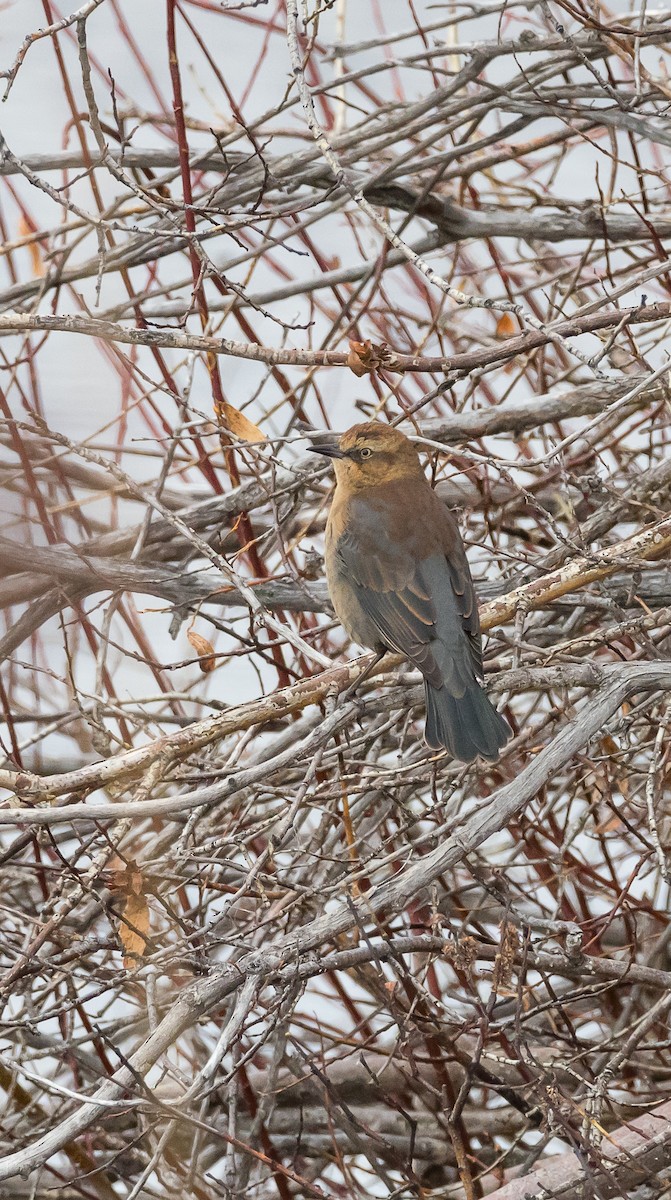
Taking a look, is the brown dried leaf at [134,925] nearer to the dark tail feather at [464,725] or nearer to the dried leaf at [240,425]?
the dark tail feather at [464,725]

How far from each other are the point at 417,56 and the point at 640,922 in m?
3.37

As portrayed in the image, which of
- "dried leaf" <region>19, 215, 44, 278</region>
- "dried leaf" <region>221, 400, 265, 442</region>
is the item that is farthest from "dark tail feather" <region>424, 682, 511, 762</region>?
"dried leaf" <region>19, 215, 44, 278</region>

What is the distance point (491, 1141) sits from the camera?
4406 millimetres

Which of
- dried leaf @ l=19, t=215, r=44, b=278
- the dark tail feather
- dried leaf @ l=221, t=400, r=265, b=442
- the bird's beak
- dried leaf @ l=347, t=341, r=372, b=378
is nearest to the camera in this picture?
dried leaf @ l=347, t=341, r=372, b=378

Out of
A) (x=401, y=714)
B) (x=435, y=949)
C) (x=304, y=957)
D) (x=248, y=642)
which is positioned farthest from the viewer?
(x=401, y=714)

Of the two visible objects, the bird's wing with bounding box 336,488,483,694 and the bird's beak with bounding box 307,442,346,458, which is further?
the bird's beak with bounding box 307,442,346,458

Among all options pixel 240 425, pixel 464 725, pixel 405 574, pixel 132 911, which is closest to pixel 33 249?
pixel 240 425

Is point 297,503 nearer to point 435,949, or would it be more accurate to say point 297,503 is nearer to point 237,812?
point 237,812

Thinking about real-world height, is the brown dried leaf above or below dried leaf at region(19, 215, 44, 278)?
below

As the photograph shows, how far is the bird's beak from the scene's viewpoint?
13.4 feet

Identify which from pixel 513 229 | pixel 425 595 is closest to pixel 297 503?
pixel 425 595

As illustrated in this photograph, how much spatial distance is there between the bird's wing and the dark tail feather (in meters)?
0.10

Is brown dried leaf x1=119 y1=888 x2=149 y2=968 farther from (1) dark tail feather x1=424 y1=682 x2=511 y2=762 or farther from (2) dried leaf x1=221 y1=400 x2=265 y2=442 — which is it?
(2) dried leaf x1=221 y1=400 x2=265 y2=442

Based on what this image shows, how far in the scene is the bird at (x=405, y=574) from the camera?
3531 millimetres
